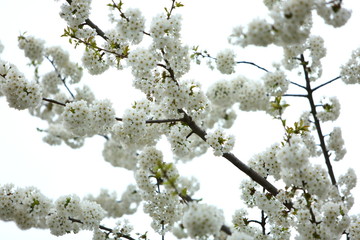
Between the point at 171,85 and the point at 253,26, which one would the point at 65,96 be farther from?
the point at 253,26

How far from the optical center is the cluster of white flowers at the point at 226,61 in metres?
7.23

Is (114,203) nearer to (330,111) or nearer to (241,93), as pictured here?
(241,93)

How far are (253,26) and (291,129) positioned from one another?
140 cm

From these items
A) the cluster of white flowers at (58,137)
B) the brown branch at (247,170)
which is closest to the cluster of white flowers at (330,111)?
the brown branch at (247,170)

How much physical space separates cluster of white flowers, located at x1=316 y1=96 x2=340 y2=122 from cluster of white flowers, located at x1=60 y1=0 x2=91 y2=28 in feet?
14.6

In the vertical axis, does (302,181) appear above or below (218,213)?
above

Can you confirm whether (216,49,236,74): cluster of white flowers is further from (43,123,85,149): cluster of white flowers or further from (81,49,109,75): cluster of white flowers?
(43,123,85,149): cluster of white flowers

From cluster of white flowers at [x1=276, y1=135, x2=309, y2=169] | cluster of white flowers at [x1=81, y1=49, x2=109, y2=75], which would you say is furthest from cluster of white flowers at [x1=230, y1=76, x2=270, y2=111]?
cluster of white flowers at [x1=276, y1=135, x2=309, y2=169]

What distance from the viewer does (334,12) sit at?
330cm

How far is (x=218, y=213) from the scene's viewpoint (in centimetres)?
344

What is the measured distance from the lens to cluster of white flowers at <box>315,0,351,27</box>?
129 inches

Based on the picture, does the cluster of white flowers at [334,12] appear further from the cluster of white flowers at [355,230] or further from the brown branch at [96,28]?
the brown branch at [96,28]

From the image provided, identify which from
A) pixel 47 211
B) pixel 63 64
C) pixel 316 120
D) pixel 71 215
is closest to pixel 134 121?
pixel 71 215

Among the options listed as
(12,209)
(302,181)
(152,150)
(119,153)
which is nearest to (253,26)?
(302,181)
